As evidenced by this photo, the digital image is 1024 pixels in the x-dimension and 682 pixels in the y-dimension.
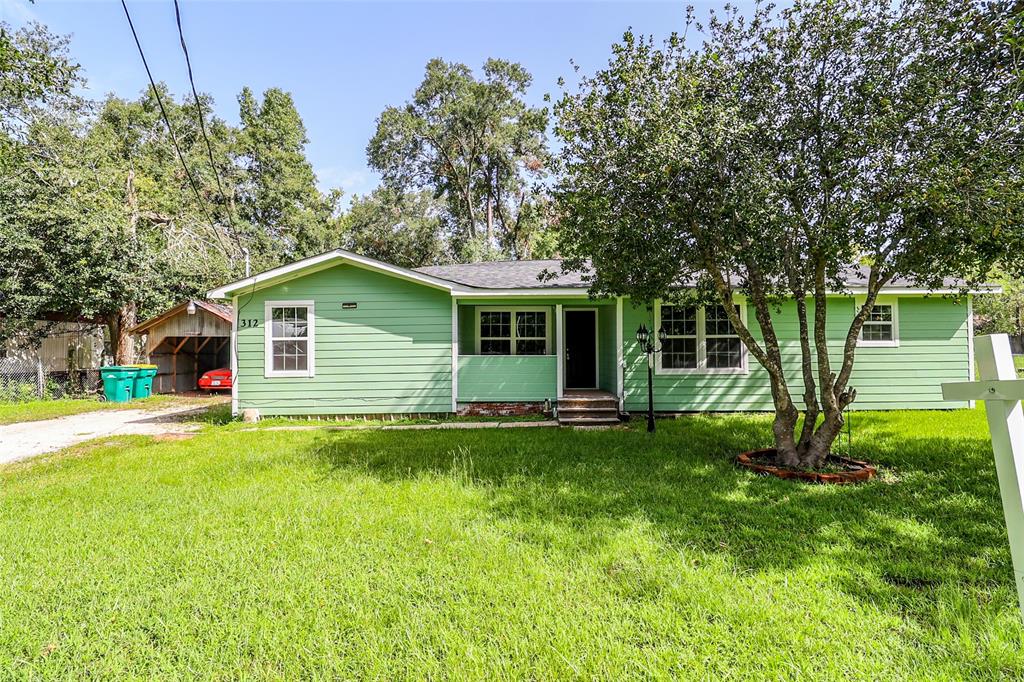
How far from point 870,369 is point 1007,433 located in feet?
31.7

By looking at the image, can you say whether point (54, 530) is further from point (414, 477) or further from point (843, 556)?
point (843, 556)

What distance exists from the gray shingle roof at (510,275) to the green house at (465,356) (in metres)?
0.28

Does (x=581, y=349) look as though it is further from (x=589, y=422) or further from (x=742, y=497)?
(x=742, y=497)

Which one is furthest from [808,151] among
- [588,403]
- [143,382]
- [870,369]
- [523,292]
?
[143,382]

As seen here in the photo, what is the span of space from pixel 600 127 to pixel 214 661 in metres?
5.32

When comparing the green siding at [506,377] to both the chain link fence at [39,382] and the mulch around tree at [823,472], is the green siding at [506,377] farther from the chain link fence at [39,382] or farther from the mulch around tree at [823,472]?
the chain link fence at [39,382]

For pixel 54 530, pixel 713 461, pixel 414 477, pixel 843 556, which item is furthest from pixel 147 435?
pixel 843 556

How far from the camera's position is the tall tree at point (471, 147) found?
2280 cm

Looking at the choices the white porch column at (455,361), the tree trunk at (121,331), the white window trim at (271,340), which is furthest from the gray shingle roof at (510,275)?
the tree trunk at (121,331)

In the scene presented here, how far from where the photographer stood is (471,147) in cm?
2395

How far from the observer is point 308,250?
25.0 m

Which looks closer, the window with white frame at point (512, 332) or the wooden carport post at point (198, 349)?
the window with white frame at point (512, 332)

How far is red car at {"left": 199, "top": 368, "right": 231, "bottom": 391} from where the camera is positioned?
14685 mm

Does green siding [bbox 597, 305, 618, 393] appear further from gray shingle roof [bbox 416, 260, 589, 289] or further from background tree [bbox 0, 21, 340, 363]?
background tree [bbox 0, 21, 340, 363]
